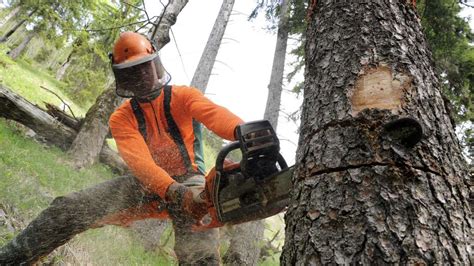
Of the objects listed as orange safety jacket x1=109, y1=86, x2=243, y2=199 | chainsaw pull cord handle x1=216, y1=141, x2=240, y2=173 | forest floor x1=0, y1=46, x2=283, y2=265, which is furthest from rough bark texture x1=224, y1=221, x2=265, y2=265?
chainsaw pull cord handle x1=216, y1=141, x2=240, y2=173

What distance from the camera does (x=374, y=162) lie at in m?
1.33

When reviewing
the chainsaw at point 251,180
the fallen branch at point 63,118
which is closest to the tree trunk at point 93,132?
the fallen branch at point 63,118

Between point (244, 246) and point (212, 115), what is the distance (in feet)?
16.8

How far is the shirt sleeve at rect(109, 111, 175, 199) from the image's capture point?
2877mm

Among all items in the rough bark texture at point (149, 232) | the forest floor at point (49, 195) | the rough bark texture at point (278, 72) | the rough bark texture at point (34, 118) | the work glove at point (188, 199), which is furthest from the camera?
the rough bark texture at point (278, 72)

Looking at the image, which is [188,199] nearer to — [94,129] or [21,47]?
[94,129]

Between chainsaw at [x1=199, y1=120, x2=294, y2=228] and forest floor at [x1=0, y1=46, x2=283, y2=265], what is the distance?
1867mm

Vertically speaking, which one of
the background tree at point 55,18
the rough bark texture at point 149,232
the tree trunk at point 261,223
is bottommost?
the rough bark texture at point 149,232

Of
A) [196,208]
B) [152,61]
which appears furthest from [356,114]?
[152,61]

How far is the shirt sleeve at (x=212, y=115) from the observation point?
8.40ft

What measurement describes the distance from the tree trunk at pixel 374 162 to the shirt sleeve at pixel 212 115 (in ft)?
2.70

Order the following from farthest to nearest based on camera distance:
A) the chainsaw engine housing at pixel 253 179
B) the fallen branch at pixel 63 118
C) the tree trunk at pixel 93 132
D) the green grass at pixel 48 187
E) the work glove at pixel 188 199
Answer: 1. the fallen branch at pixel 63 118
2. the tree trunk at pixel 93 132
3. the green grass at pixel 48 187
4. the work glove at pixel 188 199
5. the chainsaw engine housing at pixel 253 179

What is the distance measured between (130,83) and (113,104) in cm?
479

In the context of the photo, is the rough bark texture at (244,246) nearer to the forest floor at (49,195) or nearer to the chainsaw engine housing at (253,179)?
the forest floor at (49,195)
